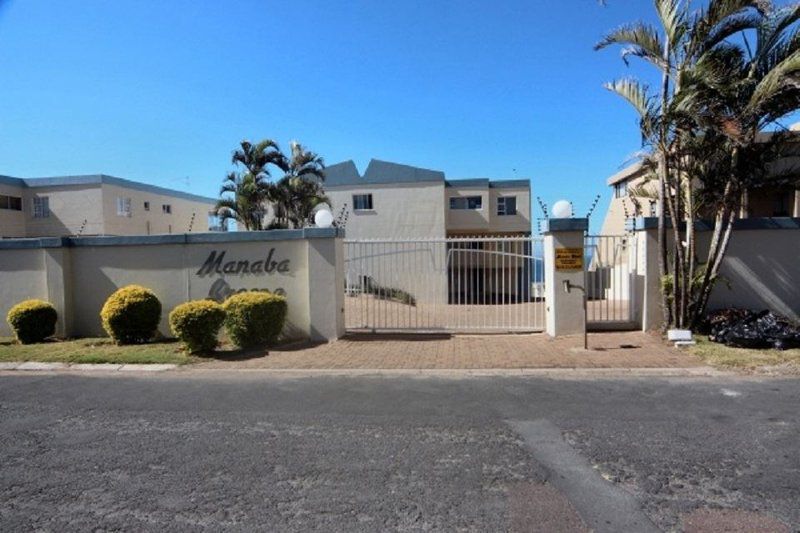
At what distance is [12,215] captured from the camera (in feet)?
125

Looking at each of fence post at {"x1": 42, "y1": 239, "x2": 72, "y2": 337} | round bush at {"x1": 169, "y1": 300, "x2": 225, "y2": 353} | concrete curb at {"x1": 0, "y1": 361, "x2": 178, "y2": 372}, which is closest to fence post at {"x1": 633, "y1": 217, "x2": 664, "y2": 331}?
round bush at {"x1": 169, "y1": 300, "x2": 225, "y2": 353}

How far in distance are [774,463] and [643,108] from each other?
675 cm

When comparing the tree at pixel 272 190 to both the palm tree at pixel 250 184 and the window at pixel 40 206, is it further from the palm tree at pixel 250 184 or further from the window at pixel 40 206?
the window at pixel 40 206

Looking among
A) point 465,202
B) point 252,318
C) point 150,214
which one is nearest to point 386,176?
point 465,202

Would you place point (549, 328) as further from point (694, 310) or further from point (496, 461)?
point (496, 461)

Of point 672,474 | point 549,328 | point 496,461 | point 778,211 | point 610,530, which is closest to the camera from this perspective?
point 610,530

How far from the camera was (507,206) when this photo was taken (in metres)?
42.6

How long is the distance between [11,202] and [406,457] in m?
43.8

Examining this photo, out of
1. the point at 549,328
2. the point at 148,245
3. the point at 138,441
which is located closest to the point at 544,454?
the point at 138,441

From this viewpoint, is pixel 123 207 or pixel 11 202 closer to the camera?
pixel 11 202

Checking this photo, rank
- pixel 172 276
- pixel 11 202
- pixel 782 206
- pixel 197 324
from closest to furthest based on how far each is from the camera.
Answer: pixel 197 324, pixel 172 276, pixel 782 206, pixel 11 202

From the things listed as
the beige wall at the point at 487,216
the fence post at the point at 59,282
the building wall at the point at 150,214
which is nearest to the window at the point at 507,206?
the beige wall at the point at 487,216

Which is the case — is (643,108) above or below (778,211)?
above

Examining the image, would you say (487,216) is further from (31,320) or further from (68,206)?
(31,320)
